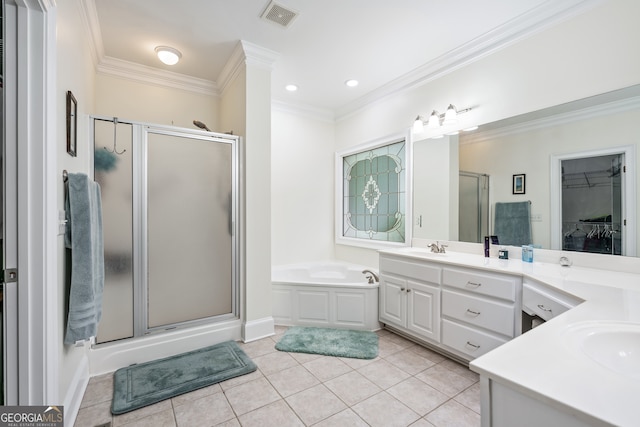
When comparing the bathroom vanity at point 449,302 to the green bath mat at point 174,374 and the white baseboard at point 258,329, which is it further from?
the green bath mat at point 174,374

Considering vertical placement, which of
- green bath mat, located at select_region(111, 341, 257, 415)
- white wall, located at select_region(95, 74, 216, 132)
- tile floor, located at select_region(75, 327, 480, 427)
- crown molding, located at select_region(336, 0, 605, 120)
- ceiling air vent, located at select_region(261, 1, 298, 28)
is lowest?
tile floor, located at select_region(75, 327, 480, 427)

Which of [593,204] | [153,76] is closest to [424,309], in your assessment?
[593,204]

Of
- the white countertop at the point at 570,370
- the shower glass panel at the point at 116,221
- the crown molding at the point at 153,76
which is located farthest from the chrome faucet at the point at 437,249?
the crown molding at the point at 153,76

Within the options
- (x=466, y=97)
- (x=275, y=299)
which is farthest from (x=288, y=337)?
(x=466, y=97)

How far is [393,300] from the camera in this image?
2.79m

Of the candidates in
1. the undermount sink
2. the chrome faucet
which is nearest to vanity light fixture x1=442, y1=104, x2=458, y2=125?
the chrome faucet

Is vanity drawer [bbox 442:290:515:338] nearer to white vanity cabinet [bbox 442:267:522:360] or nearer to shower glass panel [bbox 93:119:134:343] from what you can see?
white vanity cabinet [bbox 442:267:522:360]

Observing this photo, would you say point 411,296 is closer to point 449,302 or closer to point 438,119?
point 449,302

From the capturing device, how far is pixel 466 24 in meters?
2.30

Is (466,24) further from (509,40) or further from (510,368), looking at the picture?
(510,368)

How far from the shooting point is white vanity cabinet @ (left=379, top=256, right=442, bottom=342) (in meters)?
2.40

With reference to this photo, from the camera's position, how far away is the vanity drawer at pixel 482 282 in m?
1.93

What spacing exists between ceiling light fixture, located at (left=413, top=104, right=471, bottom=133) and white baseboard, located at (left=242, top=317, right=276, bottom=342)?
8.17 ft

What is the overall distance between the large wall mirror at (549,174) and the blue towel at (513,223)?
0.03 metres
